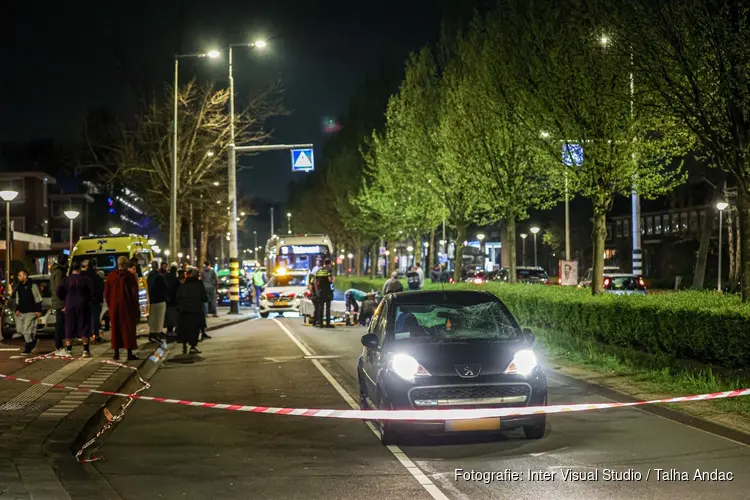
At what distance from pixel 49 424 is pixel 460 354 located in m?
4.69

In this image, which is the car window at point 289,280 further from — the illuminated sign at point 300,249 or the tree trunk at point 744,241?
the tree trunk at point 744,241

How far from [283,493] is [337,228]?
76999mm

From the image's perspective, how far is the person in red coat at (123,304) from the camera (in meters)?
17.8

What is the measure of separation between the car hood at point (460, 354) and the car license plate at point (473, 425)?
0.48 meters

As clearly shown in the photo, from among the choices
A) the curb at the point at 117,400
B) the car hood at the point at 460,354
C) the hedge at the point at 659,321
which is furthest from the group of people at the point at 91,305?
the car hood at the point at 460,354

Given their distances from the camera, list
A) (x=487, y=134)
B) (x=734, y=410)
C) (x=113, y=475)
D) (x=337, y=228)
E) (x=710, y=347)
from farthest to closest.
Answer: (x=337, y=228)
(x=487, y=134)
(x=710, y=347)
(x=734, y=410)
(x=113, y=475)

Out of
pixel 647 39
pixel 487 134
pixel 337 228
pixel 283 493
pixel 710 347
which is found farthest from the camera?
pixel 337 228

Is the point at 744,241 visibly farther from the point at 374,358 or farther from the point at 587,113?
the point at 374,358

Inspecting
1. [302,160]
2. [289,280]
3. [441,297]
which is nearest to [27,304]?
[441,297]

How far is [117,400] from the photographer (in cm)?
1321

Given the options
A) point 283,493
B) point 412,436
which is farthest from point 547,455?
point 283,493

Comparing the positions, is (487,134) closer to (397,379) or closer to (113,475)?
(397,379)

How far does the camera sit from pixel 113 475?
8.39 meters

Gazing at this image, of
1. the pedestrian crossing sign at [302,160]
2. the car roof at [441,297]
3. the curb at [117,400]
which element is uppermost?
the pedestrian crossing sign at [302,160]
